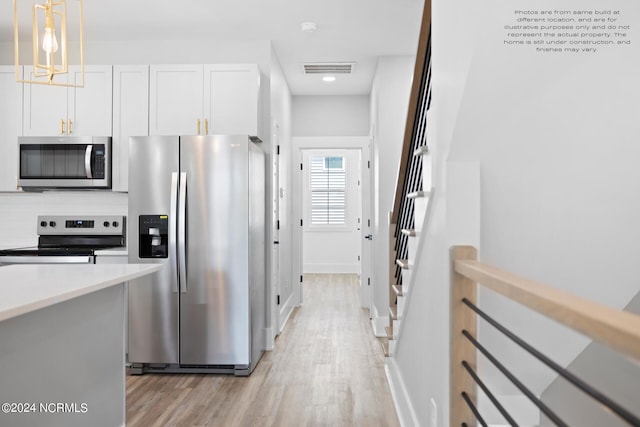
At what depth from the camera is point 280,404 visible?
308cm

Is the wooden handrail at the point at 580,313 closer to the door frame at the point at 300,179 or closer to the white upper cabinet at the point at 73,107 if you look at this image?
the white upper cabinet at the point at 73,107

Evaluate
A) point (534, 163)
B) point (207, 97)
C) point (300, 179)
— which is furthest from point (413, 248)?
point (300, 179)

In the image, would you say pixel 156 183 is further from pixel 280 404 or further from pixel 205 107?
pixel 280 404

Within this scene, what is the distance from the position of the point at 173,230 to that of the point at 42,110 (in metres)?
1.69

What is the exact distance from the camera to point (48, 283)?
1.81 meters

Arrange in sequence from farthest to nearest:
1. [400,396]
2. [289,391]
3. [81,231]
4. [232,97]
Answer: [81,231] < [232,97] < [289,391] < [400,396]

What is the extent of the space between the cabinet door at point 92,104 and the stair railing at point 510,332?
11.2 feet

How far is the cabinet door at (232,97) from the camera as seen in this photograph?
4008mm

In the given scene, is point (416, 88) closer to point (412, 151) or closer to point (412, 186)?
point (412, 151)

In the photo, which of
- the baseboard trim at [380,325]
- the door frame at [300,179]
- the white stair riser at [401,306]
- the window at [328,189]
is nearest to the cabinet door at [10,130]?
the door frame at [300,179]

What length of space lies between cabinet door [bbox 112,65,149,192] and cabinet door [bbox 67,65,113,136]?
6 centimetres

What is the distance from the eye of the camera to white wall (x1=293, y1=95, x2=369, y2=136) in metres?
6.38

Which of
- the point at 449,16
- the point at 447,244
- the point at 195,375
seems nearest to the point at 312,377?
the point at 195,375

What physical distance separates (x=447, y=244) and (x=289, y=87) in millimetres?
4616
